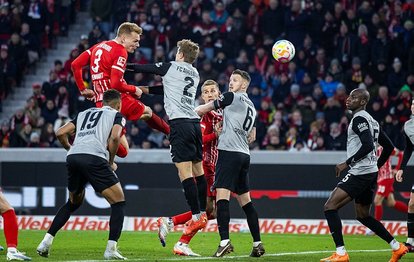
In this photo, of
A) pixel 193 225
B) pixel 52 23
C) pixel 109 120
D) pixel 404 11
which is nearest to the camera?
Answer: pixel 109 120

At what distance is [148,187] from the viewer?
71.9 feet

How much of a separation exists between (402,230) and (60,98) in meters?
10.1

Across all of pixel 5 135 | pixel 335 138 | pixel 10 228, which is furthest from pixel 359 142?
pixel 5 135

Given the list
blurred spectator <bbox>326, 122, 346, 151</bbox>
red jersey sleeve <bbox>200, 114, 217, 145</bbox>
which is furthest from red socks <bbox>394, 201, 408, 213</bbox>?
red jersey sleeve <bbox>200, 114, 217, 145</bbox>

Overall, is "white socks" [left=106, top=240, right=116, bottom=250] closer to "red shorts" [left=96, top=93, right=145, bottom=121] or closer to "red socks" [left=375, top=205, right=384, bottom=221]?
"red shorts" [left=96, top=93, right=145, bottom=121]

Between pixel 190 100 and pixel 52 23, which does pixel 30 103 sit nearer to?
pixel 52 23

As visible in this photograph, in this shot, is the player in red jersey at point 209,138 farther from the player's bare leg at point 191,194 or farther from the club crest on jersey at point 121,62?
the club crest on jersey at point 121,62

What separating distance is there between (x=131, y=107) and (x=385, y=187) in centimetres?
726

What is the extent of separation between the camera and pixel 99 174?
39.1 ft

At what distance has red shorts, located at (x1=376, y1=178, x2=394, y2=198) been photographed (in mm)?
19344

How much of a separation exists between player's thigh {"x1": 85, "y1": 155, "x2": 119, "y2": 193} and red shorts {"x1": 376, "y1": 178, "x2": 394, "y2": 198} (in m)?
8.79

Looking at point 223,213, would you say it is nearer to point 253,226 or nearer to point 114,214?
point 253,226

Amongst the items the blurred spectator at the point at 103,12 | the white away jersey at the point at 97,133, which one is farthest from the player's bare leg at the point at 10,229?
the blurred spectator at the point at 103,12

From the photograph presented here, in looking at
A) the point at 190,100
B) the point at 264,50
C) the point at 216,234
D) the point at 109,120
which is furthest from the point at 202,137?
the point at 264,50
